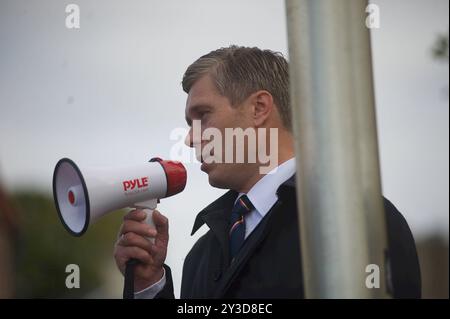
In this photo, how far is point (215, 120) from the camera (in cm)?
273

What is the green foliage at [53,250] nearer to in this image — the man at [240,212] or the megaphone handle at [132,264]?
the megaphone handle at [132,264]

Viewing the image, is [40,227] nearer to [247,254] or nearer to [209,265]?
[209,265]

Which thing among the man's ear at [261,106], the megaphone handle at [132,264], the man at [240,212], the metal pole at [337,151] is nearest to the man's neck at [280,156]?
the man at [240,212]

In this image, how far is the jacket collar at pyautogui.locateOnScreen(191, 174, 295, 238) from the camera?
2.58m

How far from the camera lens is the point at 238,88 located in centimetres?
280

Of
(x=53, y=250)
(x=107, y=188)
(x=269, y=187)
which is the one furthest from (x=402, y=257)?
(x=53, y=250)

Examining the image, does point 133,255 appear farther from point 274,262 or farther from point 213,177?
point 274,262

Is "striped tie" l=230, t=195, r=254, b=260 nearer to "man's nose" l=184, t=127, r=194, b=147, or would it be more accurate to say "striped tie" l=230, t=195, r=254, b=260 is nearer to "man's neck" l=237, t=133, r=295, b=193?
"man's neck" l=237, t=133, r=295, b=193

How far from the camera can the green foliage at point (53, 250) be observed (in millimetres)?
2811

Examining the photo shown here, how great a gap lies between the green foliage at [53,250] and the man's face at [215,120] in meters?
0.43

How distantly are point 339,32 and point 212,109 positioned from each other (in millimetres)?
1017

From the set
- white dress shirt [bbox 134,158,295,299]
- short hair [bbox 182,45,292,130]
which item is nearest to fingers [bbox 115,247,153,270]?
white dress shirt [bbox 134,158,295,299]
